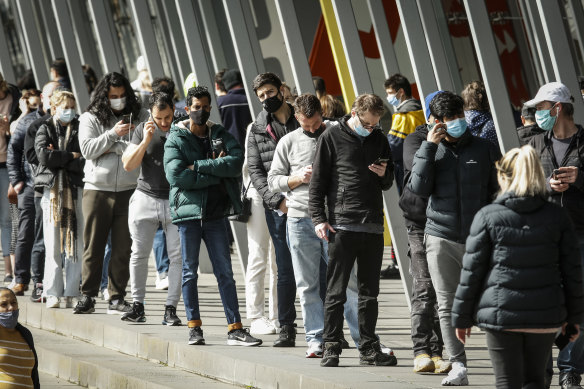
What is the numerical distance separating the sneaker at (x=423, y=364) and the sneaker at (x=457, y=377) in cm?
37

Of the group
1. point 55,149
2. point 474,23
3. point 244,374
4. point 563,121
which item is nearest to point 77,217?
point 55,149

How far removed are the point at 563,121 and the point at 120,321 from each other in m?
4.26

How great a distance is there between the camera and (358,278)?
27.3 feet

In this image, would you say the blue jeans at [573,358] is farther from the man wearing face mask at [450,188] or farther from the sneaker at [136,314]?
the sneaker at [136,314]

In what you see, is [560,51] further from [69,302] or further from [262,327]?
[69,302]

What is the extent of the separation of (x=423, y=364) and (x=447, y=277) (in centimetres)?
65

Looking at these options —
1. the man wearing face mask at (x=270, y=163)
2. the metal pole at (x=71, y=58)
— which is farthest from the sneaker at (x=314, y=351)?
the metal pole at (x=71, y=58)

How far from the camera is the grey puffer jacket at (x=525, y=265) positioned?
20.4 ft

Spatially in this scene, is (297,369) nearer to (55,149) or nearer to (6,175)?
(55,149)

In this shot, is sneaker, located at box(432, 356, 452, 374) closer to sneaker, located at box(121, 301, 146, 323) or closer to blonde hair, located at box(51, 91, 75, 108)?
sneaker, located at box(121, 301, 146, 323)

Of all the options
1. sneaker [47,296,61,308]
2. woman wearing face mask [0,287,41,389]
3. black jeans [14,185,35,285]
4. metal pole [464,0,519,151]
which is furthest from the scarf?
metal pole [464,0,519,151]

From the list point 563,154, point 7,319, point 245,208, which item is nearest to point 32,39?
point 245,208

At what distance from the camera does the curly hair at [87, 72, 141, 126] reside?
10336 millimetres

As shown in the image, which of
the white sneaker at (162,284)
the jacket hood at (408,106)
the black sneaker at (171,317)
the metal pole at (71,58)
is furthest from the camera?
the metal pole at (71,58)
